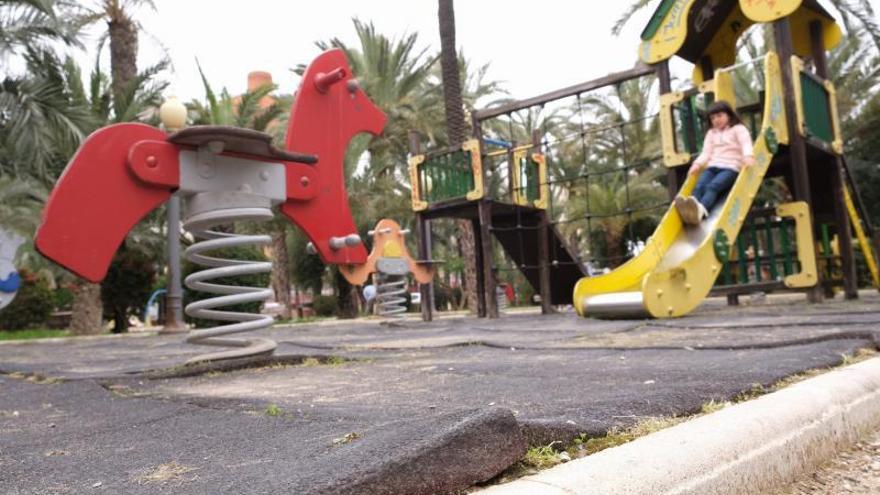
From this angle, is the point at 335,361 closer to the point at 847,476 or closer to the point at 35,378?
the point at 35,378

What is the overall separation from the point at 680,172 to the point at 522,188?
2736mm

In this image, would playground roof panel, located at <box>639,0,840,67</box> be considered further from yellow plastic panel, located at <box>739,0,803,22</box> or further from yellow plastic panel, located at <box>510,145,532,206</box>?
yellow plastic panel, located at <box>510,145,532,206</box>

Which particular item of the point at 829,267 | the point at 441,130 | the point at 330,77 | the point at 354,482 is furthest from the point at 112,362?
the point at 441,130

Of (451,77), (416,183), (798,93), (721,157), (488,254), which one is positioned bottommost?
(488,254)

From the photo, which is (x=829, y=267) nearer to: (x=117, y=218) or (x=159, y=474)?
(x=117, y=218)

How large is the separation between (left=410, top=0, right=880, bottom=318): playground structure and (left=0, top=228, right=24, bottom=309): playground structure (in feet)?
23.4

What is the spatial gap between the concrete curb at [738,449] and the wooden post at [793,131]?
5.87 meters

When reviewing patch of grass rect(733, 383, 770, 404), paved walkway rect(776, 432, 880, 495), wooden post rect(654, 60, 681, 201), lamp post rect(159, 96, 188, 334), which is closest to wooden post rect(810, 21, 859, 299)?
wooden post rect(654, 60, 681, 201)

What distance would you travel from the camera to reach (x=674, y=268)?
5.90m

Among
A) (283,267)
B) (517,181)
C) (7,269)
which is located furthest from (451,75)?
(283,267)

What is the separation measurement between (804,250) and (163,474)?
7.06 metres

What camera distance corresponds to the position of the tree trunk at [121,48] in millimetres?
14883

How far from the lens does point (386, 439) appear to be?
1.28 m

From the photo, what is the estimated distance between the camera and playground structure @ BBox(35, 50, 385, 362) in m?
3.43
